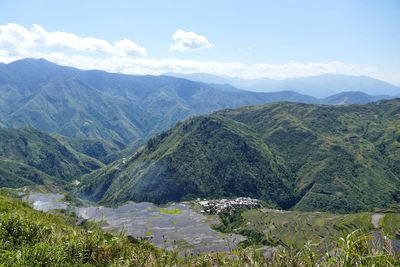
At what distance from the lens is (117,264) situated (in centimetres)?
2330

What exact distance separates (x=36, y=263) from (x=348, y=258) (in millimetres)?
17192

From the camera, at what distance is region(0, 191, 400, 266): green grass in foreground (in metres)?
14.6

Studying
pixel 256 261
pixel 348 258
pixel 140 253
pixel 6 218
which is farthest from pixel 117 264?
pixel 348 258

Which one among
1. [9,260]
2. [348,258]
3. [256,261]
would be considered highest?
[348,258]

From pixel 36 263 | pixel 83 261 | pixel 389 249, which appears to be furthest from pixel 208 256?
pixel 389 249

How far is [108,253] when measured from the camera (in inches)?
1018

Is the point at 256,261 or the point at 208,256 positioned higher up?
the point at 256,261

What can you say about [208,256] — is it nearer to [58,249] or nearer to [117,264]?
[117,264]

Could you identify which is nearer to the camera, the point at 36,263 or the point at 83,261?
the point at 36,263

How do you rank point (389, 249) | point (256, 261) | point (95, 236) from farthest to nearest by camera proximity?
point (95, 236), point (256, 261), point (389, 249)

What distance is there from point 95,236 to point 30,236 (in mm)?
5440

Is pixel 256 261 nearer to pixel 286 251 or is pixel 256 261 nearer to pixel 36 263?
pixel 286 251

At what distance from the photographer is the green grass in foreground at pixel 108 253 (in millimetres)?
14625

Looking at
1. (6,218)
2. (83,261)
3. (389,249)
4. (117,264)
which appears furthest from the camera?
(6,218)
